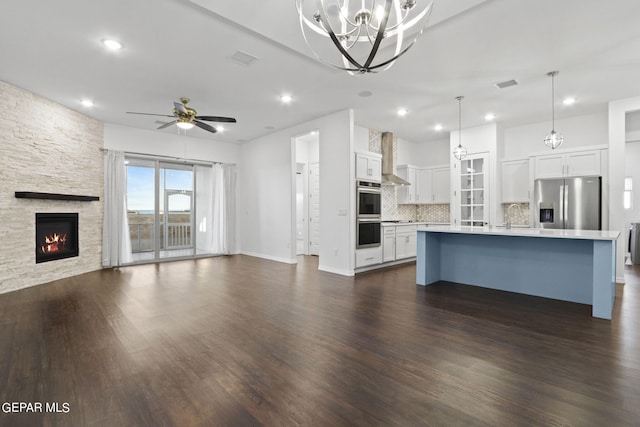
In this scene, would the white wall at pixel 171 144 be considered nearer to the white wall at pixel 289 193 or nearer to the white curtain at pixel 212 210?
the white curtain at pixel 212 210

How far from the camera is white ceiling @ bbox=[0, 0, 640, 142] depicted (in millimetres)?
2863

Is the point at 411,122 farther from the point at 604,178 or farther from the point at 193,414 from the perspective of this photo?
the point at 193,414

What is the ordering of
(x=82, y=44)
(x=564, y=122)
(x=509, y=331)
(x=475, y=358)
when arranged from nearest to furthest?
(x=475, y=358), (x=509, y=331), (x=82, y=44), (x=564, y=122)

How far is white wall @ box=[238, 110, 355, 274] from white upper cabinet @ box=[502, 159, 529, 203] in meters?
3.57

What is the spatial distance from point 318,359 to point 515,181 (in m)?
6.11

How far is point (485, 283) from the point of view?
15.2 ft

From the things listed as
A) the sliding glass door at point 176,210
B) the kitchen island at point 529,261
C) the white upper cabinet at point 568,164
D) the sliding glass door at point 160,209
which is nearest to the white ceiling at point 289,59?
the white upper cabinet at point 568,164

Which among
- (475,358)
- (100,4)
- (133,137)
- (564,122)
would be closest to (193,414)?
(475,358)

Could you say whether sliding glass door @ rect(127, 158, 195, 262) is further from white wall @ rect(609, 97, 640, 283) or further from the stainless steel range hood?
white wall @ rect(609, 97, 640, 283)

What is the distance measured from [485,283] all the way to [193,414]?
4369 millimetres

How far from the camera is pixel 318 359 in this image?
2.40 m

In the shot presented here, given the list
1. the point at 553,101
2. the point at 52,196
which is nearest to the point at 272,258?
the point at 52,196

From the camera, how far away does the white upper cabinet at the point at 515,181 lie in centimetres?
633

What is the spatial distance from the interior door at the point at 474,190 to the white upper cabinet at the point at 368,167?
2208mm
